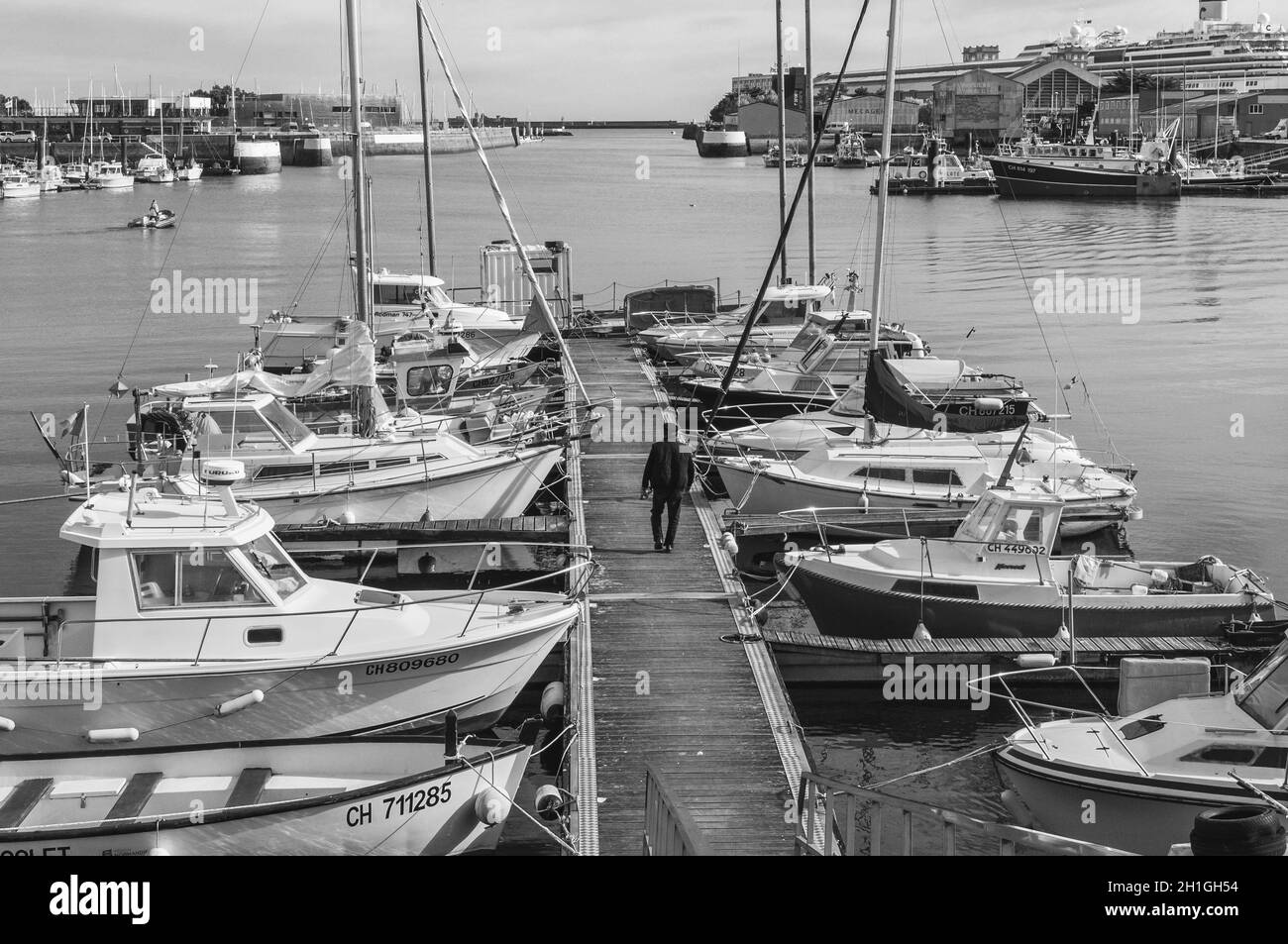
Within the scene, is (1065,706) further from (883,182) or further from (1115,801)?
(883,182)

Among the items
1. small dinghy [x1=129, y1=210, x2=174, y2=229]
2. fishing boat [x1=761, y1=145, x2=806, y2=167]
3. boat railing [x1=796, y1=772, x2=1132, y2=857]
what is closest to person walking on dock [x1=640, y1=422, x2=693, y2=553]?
boat railing [x1=796, y1=772, x2=1132, y2=857]

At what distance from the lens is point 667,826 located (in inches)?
332

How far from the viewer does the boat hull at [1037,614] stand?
1748 centimetres

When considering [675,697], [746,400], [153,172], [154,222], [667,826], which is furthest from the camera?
[153,172]

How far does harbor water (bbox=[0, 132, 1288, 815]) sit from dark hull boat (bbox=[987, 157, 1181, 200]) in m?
3.32

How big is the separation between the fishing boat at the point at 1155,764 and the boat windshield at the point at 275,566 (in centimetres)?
735

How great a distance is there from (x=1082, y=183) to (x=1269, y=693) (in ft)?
349

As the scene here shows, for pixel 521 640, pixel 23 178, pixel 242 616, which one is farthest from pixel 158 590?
pixel 23 178

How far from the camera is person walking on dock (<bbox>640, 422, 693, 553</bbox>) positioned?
1834cm

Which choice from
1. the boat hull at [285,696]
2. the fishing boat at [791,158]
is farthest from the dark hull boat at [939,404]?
the fishing boat at [791,158]

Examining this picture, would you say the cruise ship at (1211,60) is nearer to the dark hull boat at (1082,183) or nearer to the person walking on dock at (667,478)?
the dark hull boat at (1082,183)

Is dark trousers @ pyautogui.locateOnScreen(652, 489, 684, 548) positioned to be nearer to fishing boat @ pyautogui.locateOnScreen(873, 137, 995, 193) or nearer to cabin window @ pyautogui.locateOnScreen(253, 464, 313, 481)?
cabin window @ pyautogui.locateOnScreen(253, 464, 313, 481)

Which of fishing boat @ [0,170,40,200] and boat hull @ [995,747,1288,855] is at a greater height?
fishing boat @ [0,170,40,200]

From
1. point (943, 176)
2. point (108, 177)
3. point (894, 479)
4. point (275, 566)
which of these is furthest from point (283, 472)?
point (108, 177)
